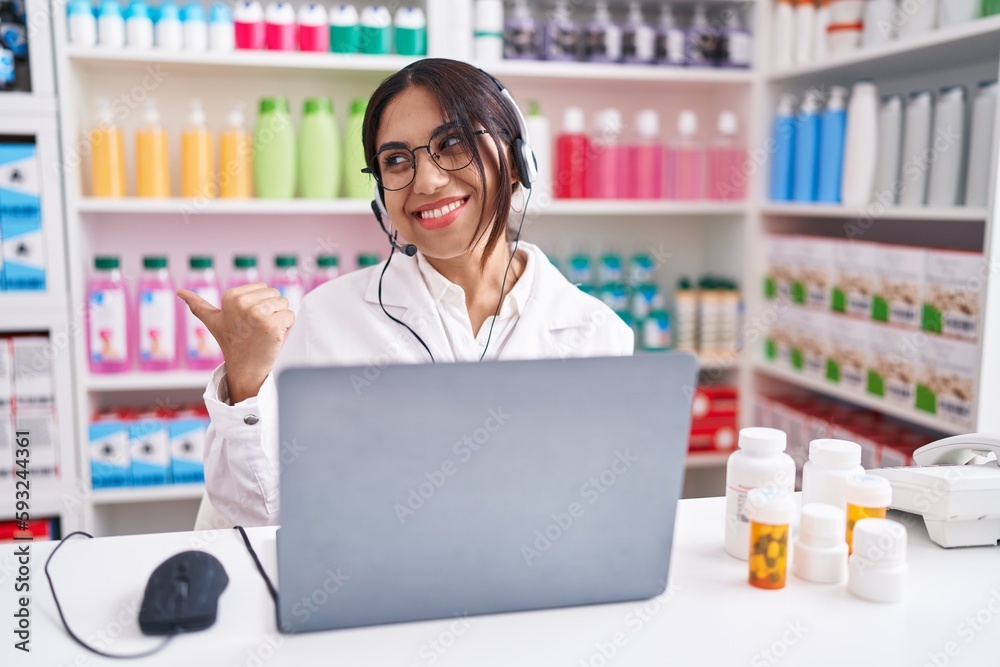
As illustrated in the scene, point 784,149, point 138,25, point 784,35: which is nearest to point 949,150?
point 784,149

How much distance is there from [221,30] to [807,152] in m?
1.51

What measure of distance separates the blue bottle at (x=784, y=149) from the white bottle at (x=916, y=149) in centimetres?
36

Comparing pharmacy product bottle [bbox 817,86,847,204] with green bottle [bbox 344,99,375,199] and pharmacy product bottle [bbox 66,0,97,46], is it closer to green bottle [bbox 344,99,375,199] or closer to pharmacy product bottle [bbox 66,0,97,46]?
green bottle [bbox 344,99,375,199]

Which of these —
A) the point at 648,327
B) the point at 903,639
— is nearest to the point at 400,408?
A: the point at 903,639

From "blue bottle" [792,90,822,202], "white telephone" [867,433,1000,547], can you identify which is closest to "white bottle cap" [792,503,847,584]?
"white telephone" [867,433,1000,547]

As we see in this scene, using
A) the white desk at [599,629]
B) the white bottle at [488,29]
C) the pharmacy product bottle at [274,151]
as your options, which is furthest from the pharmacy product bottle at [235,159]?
the white desk at [599,629]

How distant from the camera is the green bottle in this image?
2.15 metres

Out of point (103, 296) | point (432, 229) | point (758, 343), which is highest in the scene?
point (432, 229)

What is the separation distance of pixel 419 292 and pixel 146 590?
682 millimetres

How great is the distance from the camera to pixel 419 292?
4.33 ft

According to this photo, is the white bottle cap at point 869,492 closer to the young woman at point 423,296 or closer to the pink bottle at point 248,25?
the young woman at point 423,296

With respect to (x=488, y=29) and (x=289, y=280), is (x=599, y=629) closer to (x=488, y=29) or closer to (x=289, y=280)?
(x=289, y=280)

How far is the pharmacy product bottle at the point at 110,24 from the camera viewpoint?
1983mm

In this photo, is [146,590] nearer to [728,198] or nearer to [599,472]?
[599,472]
